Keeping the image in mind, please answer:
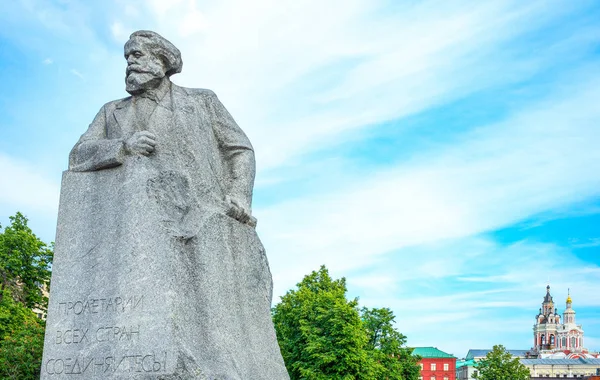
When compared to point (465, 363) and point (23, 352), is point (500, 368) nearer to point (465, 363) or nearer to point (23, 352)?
point (23, 352)

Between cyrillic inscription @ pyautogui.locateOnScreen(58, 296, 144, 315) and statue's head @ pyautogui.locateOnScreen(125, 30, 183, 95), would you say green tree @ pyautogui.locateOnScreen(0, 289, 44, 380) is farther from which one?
statue's head @ pyautogui.locateOnScreen(125, 30, 183, 95)

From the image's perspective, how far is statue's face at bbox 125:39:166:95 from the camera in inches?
316

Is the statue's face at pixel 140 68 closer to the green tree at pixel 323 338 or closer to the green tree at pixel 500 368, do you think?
the green tree at pixel 323 338

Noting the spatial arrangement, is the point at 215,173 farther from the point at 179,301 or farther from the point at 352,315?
the point at 352,315

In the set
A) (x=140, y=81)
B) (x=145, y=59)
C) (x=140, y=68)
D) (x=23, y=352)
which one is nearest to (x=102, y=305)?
(x=140, y=81)

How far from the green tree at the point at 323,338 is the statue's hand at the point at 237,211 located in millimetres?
27553

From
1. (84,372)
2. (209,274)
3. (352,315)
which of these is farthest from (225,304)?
(352,315)

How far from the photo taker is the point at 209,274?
7453 millimetres

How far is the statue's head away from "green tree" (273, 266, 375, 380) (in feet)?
92.8

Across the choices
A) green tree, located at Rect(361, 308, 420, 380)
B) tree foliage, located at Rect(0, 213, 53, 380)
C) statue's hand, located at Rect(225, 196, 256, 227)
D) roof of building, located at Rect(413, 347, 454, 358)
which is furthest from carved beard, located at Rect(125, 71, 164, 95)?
roof of building, located at Rect(413, 347, 454, 358)

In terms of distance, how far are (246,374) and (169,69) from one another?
3.33 metres

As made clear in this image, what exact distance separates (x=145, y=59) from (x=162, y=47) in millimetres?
236

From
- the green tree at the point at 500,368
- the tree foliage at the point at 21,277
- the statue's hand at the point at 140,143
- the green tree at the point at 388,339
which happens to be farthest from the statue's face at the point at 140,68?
the green tree at the point at 500,368

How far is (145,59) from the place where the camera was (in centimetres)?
807
